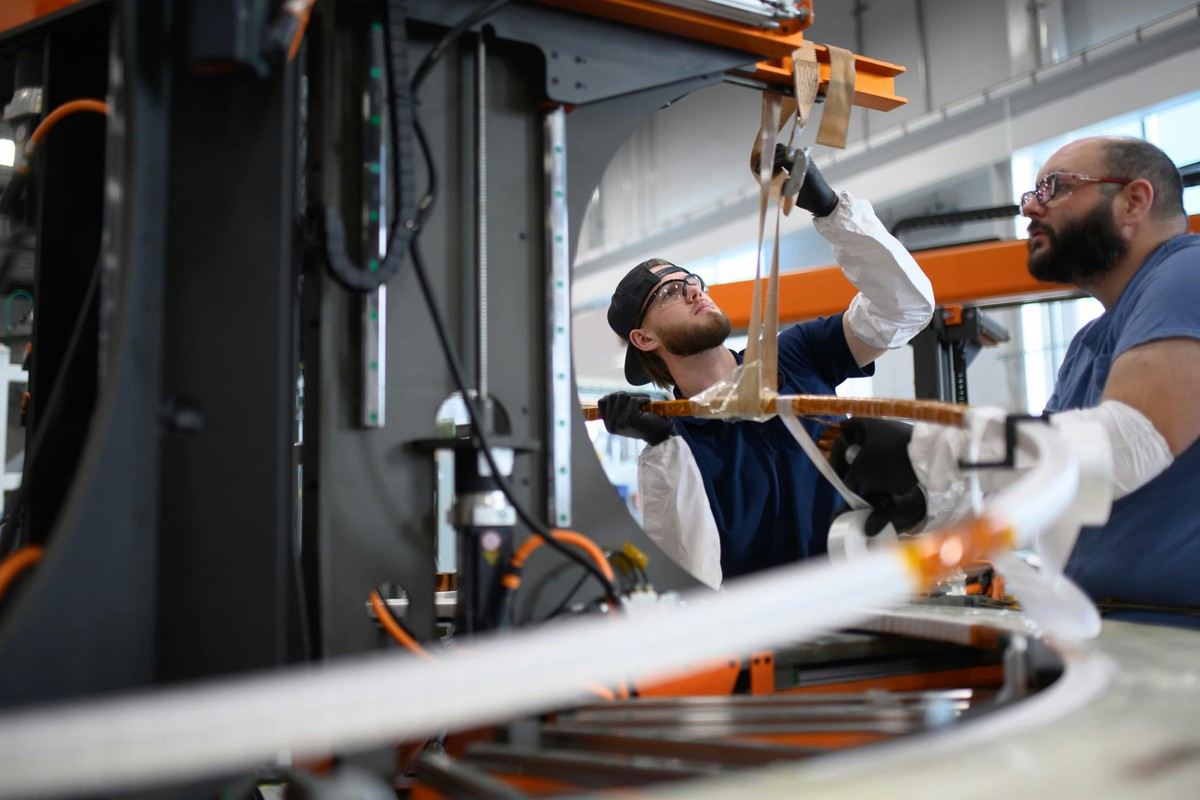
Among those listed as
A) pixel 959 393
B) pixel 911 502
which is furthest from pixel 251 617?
pixel 959 393

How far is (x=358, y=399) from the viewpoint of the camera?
124cm

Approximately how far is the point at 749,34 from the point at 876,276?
1056 millimetres

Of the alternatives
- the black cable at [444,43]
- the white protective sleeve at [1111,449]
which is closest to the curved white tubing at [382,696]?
the white protective sleeve at [1111,449]

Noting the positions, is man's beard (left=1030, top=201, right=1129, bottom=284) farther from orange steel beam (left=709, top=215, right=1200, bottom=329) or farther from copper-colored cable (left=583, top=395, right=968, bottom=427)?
orange steel beam (left=709, top=215, right=1200, bottom=329)

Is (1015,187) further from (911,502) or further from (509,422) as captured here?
(509,422)

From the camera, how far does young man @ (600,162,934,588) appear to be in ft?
7.30

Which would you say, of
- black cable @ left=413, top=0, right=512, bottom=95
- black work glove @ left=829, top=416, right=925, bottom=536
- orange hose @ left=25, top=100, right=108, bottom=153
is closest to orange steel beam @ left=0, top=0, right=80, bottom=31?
orange hose @ left=25, top=100, right=108, bottom=153

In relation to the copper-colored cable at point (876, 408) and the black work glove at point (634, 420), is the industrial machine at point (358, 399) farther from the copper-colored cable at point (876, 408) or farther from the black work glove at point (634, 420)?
the black work glove at point (634, 420)

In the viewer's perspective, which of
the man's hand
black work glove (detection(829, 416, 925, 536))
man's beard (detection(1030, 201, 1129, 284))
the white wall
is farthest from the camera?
the white wall

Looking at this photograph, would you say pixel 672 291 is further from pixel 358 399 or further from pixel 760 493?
pixel 358 399

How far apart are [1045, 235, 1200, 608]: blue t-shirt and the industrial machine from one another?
0.32m

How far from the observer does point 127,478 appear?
100cm

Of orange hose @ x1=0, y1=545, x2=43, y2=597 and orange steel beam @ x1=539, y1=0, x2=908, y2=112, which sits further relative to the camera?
orange steel beam @ x1=539, y1=0, x2=908, y2=112

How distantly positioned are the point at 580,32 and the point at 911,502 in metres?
0.95
